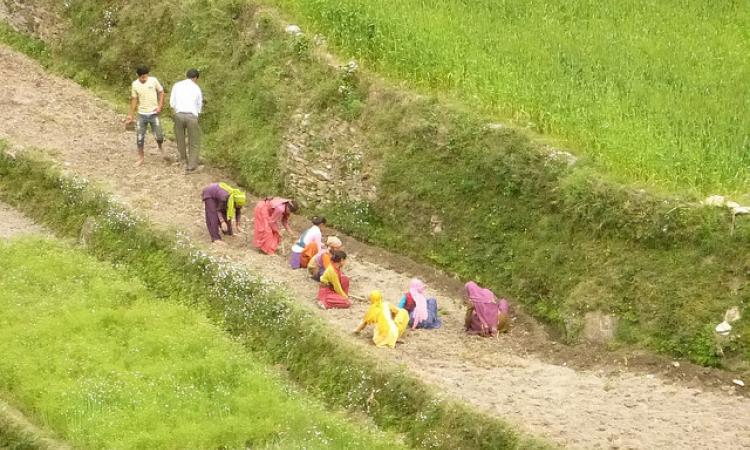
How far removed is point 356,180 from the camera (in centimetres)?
1662

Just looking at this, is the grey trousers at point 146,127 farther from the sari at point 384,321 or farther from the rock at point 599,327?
the rock at point 599,327

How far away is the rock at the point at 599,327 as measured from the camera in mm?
13547

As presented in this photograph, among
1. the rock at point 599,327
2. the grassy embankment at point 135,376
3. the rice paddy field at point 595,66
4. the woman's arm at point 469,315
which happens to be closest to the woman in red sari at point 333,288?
the grassy embankment at point 135,376

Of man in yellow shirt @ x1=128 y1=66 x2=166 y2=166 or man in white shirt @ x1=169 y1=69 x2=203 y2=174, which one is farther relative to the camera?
man in yellow shirt @ x1=128 y1=66 x2=166 y2=166

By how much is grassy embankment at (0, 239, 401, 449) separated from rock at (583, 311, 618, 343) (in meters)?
2.88

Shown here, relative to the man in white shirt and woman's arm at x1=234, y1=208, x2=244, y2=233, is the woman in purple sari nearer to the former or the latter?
woman's arm at x1=234, y1=208, x2=244, y2=233

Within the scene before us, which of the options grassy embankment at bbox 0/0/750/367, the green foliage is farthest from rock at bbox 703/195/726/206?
the green foliage

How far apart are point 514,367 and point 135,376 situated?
4063 mm

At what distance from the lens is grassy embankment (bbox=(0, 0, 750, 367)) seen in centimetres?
1323

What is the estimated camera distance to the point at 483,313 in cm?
1380

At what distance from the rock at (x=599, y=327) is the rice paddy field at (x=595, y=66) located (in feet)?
5.36

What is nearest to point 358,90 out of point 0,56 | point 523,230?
point 523,230

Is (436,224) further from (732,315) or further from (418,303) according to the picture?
(732,315)

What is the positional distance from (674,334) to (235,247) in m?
5.71
